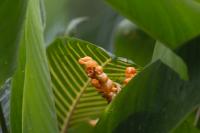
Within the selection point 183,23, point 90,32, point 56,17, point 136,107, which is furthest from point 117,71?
point 56,17

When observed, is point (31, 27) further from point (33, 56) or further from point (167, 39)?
point (167, 39)

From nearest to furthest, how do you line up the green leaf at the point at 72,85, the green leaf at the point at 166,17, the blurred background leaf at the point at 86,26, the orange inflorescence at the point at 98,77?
the green leaf at the point at 166,17 < the orange inflorescence at the point at 98,77 < the green leaf at the point at 72,85 < the blurred background leaf at the point at 86,26

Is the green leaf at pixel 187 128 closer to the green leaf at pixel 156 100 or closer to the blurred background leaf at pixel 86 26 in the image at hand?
the green leaf at pixel 156 100

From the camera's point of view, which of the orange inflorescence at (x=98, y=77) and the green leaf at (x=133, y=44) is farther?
the green leaf at (x=133, y=44)

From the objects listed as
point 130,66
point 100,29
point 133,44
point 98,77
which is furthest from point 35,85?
point 100,29


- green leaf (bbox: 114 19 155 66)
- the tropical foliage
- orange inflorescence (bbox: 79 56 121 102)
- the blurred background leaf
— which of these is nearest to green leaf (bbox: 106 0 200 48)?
the tropical foliage

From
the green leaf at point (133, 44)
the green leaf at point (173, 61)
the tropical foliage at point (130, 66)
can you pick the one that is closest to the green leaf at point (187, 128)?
the tropical foliage at point (130, 66)
